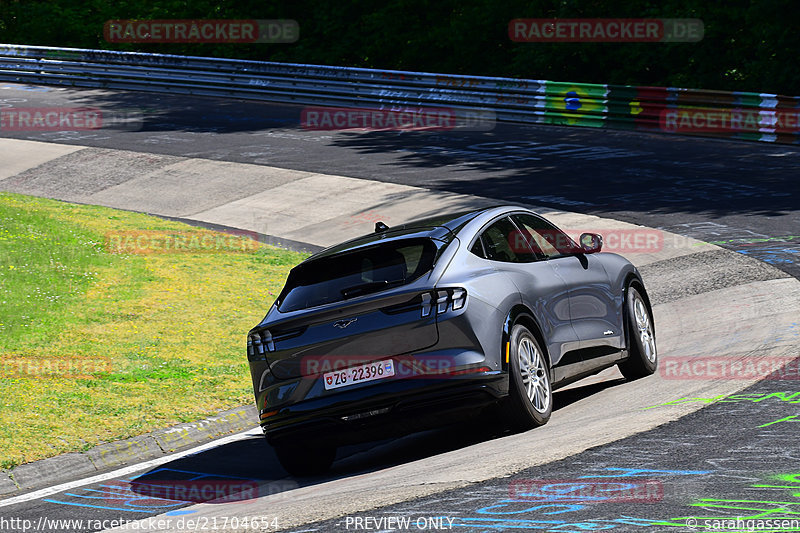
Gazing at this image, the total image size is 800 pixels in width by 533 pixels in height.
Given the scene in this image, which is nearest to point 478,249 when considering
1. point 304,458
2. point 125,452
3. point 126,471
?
point 304,458

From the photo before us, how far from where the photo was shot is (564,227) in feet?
54.0

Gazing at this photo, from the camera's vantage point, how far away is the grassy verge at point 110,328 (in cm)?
922

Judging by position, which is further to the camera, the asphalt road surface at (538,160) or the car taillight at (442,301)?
the asphalt road surface at (538,160)

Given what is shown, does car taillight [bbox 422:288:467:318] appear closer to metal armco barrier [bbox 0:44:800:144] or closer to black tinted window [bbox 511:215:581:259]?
black tinted window [bbox 511:215:581:259]

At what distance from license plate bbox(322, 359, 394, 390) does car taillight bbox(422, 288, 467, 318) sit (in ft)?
1.35

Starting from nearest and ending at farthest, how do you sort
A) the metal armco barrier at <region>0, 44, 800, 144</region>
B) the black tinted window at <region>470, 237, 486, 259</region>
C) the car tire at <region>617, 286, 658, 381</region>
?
the black tinted window at <region>470, 237, 486, 259</region> → the car tire at <region>617, 286, 658, 381</region> → the metal armco barrier at <region>0, 44, 800, 144</region>

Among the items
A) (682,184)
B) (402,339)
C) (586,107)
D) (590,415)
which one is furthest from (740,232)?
(586,107)

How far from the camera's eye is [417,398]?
7145 millimetres

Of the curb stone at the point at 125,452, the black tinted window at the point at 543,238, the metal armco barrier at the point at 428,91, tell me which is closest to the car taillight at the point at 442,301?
the black tinted window at the point at 543,238

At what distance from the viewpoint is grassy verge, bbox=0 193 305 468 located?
922cm

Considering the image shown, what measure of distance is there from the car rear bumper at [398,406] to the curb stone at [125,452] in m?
1.89

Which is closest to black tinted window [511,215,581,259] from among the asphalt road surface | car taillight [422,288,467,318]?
car taillight [422,288,467,318]

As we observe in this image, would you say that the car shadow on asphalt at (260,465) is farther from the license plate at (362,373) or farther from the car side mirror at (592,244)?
the car side mirror at (592,244)

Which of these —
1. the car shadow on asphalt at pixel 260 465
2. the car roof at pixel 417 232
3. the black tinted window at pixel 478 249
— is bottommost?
the car shadow on asphalt at pixel 260 465
